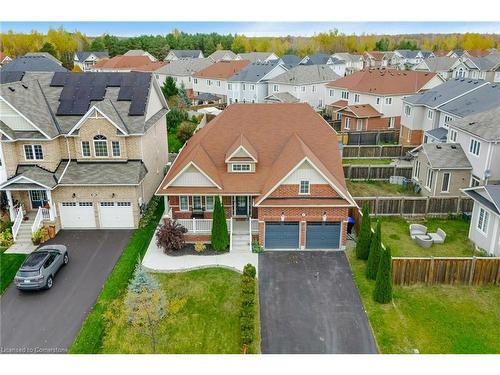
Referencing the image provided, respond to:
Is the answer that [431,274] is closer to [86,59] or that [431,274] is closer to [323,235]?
[323,235]

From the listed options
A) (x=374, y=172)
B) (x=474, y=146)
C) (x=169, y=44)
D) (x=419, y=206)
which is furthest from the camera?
(x=169, y=44)

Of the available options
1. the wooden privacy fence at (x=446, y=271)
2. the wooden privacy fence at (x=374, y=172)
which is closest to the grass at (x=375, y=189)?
the wooden privacy fence at (x=374, y=172)

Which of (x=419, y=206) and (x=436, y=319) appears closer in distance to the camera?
(x=436, y=319)

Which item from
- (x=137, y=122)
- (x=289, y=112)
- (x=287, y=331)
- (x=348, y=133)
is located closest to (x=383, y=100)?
(x=348, y=133)

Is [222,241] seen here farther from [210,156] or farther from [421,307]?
[421,307]

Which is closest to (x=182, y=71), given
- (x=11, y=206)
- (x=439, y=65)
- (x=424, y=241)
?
(x=439, y=65)

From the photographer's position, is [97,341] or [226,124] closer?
[97,341]
